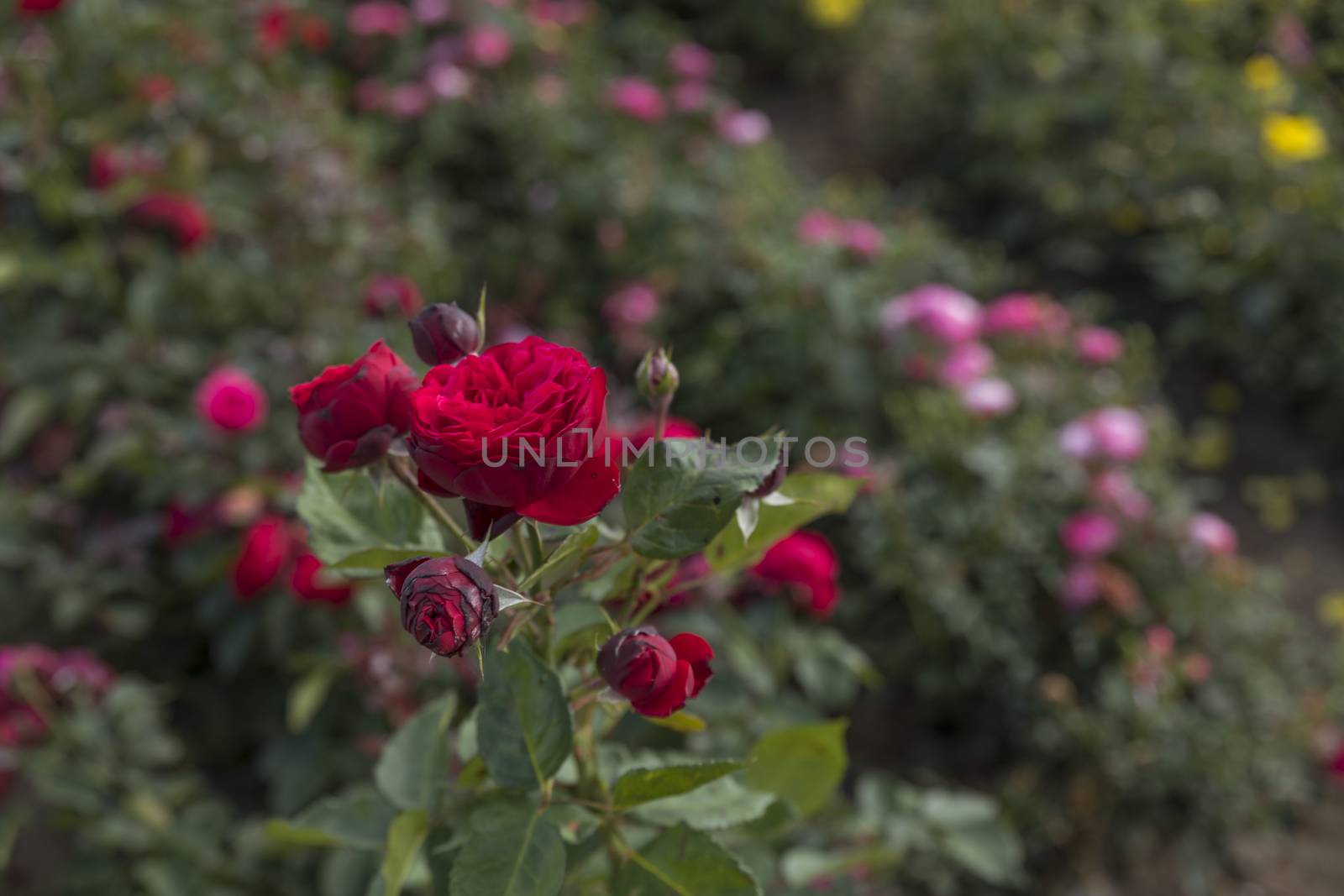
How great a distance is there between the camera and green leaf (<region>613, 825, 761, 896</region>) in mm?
Result: 697

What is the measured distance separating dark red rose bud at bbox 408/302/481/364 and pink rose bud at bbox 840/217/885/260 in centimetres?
191

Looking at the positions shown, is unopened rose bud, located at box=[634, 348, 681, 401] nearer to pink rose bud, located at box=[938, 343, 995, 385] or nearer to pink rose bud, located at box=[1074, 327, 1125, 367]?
pink rose bud, located at box=[938, 343, 995, 385]

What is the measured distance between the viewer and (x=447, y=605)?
0.53m

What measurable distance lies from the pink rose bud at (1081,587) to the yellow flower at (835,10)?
2476 mm

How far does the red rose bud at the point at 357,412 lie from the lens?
25.7 inches

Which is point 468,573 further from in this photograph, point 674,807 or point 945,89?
point 945,89

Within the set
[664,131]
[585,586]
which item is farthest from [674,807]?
[664,131]

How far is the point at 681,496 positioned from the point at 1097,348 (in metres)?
1.96

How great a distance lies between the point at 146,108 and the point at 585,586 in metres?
2.14

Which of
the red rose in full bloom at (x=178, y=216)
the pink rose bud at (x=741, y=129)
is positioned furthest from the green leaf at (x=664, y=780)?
the pink rose bud at (x=741, y=129)

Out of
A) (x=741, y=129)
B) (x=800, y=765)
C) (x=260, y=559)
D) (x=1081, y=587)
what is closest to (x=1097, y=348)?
(x=1081, y=587)

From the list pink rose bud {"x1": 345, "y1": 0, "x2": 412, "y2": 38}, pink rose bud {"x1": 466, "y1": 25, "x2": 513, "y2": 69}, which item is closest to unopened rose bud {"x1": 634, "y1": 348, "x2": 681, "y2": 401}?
pink rose bud {"x1": 466, "y1": 25, "x2": 513, "y2": 69}

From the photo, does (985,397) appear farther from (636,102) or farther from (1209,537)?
(636,102)

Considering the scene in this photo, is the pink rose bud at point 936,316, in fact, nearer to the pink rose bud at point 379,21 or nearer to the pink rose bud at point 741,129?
the pink rose bud at point 741,129
